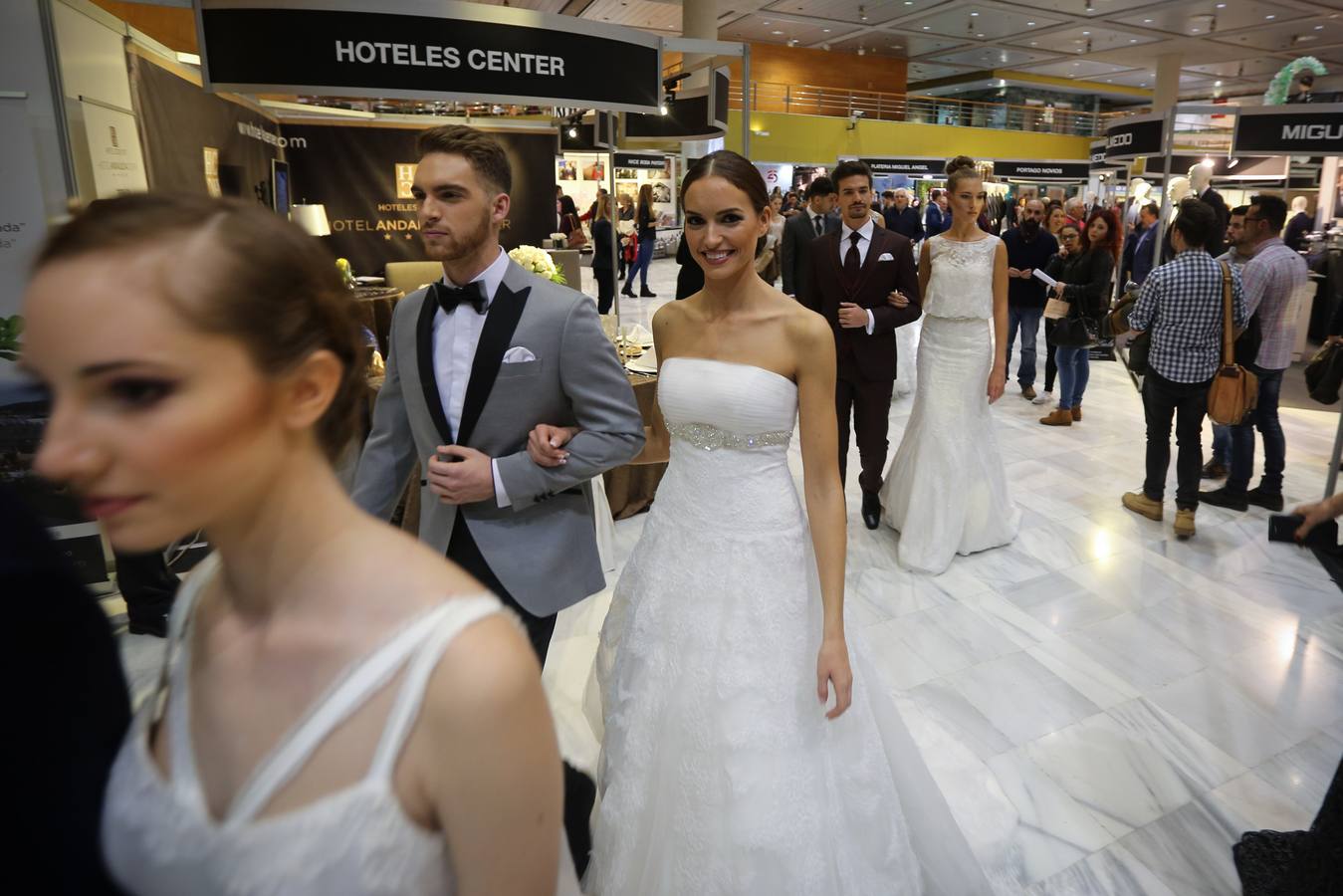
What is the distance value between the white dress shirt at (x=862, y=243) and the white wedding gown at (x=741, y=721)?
215 centimetres

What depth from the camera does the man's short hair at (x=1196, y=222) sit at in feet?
13.7

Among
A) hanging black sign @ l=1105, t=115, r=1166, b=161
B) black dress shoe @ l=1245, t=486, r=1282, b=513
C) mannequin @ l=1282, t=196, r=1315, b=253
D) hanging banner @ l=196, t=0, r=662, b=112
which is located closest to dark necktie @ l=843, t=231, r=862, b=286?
hanging banner @ l=196, t=0, r=662, b=112

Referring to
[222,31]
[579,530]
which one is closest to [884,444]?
[579,530]

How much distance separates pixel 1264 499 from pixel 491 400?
17.1ft

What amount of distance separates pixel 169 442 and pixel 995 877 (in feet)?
7.87

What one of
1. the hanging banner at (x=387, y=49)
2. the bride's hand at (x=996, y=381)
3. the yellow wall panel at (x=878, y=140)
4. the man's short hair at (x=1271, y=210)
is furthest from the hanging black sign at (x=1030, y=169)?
the hanging banner at (x=387, y=49)

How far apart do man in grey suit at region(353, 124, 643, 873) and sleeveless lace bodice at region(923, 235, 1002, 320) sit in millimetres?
2874

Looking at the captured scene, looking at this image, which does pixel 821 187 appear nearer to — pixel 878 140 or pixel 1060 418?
pixel 1060 418

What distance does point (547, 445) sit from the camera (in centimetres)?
173

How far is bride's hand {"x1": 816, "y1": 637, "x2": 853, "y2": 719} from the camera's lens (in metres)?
Result: 1.74

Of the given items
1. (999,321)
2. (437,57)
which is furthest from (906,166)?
(437,57)

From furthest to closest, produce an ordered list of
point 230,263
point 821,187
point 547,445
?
point 821,187, point 547,445, point 230,263

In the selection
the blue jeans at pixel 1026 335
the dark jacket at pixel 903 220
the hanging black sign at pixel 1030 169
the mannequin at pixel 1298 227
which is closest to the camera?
the blue jeans at pixel 1026 335

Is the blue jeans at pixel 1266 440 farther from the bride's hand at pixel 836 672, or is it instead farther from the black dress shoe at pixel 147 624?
the black dress shoe at pixel 147 624
